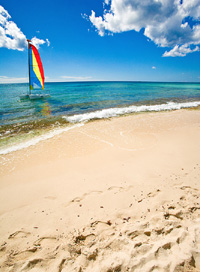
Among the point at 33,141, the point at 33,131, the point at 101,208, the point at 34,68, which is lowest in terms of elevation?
the point at 101,208

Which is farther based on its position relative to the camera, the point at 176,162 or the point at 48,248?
the point at 176,162

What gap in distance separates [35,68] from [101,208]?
29.0 m

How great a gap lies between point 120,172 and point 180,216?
8.09 ft

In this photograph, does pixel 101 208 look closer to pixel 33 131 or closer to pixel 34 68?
pixel 33 131

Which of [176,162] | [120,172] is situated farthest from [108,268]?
[176,162]

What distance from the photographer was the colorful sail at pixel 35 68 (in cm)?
2361

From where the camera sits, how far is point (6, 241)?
2879mm

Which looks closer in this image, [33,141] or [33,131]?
[33,141]

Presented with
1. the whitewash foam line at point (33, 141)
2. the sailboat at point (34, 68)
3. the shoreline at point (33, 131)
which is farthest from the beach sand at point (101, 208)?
the sailboat at point (34, 68)

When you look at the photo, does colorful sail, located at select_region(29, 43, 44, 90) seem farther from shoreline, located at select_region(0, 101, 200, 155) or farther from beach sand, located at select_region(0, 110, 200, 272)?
beach sand, located at select_region(0, 110, 200, 272)

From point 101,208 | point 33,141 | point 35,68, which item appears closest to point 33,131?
point 33,141

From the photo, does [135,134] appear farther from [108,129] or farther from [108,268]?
[108,268]

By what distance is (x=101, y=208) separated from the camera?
11.9ft

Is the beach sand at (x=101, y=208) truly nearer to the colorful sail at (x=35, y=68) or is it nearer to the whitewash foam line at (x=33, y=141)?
the whitewash foam line at (x=33, y=141)
